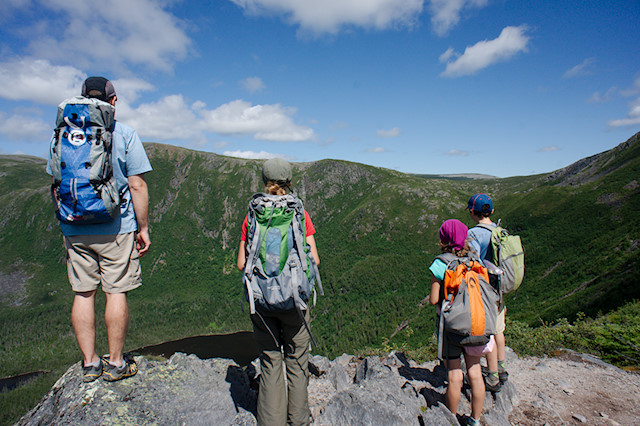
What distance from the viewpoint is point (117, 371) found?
457cm

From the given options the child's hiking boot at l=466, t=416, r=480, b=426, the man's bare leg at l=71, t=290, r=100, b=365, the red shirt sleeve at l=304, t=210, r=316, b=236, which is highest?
the red shirt sleeve at l=304, t=210, r=316, b=236

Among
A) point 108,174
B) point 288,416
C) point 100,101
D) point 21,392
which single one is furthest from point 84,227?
point 21,392

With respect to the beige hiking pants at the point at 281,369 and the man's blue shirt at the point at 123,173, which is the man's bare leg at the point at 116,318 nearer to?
the man's blue shirt at the point at 123,173

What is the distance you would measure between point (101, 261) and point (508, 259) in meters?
6.68

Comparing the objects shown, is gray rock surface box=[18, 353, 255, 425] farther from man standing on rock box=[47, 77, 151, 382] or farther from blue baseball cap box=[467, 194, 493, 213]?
blue baseball cap box=[467, 194, 493, 213]

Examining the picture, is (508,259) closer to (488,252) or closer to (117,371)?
(488,252)

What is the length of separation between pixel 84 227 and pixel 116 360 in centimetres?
216

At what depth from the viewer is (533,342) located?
9.19m

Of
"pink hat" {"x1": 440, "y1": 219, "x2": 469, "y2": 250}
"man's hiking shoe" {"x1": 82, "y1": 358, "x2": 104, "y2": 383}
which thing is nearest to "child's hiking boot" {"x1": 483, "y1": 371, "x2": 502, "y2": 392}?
"pink hat" {"x1": 440, "y1": 219, "x2": 469, "y2": 250}

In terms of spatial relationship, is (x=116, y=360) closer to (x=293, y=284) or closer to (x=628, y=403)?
(x=293, y=284)

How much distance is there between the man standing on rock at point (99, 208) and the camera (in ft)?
12.7

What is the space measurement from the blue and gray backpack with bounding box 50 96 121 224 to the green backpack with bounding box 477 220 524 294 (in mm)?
6264

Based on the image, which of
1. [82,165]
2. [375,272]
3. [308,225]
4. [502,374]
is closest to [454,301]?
[308,225]

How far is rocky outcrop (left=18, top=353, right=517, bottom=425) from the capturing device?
13.7 feet
